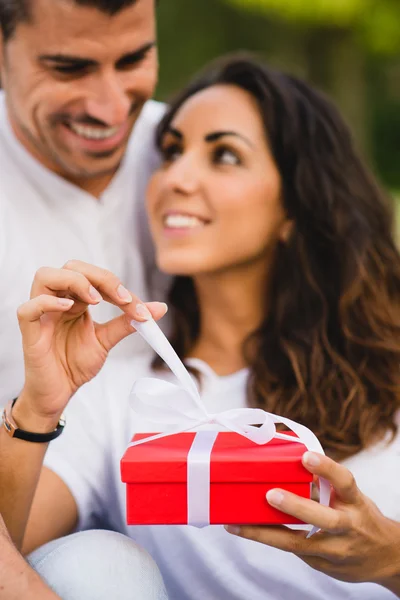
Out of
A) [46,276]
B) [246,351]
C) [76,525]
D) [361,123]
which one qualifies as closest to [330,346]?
[246,351]

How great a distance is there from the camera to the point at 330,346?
7.44 feet

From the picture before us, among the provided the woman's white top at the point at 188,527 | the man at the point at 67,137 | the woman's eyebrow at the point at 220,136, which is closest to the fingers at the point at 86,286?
the woman's white top at the point at 188,527

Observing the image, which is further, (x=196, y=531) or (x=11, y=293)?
(x=11, y=293)

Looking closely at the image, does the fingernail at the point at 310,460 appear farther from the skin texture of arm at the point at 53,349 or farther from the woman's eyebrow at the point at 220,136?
the woman's eyebrow at the point at 220,136

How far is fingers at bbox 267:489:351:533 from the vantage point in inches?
53.7

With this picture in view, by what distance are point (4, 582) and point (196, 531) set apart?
23.5 inches

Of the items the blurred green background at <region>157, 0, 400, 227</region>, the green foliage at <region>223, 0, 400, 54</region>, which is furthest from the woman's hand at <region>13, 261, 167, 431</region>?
the blurred green background at <region>157, 0, 400, 227</region>

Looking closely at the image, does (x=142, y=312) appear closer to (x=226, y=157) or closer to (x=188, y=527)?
(x=188, y=527)

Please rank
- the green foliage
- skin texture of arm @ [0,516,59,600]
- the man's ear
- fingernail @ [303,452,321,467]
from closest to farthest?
fingernail @ [303,452,321,467] < skin texture of arm @ [0,516,59,600] < the man's ear < the green foliage

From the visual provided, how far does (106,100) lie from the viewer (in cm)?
229

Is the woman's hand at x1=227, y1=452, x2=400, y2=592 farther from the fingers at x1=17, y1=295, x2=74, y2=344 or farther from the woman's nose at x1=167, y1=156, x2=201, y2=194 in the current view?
the woman's nose at x1=167, y1=156, x2=201, y2=194

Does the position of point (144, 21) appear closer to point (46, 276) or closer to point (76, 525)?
point (46, 276)

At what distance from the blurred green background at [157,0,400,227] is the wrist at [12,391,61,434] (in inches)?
328

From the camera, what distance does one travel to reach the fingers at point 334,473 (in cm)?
136
